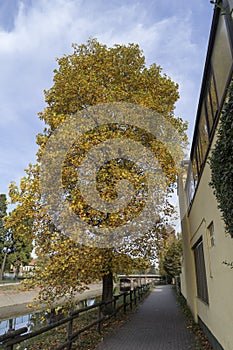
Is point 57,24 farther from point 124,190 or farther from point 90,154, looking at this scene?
point 124,190

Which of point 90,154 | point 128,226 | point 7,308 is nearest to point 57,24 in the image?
point 90,154

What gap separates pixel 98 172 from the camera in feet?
27.9

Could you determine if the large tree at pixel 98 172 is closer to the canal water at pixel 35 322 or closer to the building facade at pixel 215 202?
the canal water at pixel 35 322

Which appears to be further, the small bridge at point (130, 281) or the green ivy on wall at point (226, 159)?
the small bridge at point (130, 281)

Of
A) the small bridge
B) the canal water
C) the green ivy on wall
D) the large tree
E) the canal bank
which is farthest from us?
the small bridge

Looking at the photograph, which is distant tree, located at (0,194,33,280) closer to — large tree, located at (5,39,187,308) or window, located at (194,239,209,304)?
large tree, located at (5,39,187,308)

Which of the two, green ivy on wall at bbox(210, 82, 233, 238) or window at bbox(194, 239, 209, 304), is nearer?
green ivy on wall at bbox(210, 82, 233, 238)

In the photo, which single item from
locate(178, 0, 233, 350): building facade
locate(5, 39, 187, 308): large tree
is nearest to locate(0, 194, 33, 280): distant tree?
locate(5, 39, 187, 308): large tree

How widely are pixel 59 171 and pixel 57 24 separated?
495 centimetres

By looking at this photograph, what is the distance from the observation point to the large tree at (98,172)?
776 cm

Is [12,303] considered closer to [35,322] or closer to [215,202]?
[35,322]

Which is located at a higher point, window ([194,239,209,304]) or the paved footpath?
window ([194,239,209,304])

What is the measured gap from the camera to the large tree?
7758 mm

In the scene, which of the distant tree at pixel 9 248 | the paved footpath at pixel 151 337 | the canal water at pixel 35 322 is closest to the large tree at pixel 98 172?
the canal water at pixel 35 322
